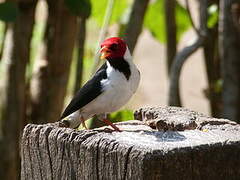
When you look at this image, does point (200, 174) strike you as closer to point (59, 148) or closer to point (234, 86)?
point (59, 148)

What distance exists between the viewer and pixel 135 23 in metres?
4.79

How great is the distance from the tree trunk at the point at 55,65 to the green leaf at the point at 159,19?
639mm

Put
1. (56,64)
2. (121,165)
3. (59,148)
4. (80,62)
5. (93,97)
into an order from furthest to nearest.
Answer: (56,64)
(80,62)
(93,97)
(59,148)
(121,165)

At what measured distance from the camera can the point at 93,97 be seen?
3973 millimetres

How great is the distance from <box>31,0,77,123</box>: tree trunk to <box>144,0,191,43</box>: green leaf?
0.64 m

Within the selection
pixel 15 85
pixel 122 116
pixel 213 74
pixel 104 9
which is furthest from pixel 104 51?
pixel 213 74

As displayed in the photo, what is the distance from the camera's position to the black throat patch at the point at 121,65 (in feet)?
13.1

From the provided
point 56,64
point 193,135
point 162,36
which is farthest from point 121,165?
point 162,36

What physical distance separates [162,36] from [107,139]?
334cm

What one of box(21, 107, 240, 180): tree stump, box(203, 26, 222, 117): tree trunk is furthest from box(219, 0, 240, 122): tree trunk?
box(21, 107, 240, 180): tree stump

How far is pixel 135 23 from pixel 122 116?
2.92 feet

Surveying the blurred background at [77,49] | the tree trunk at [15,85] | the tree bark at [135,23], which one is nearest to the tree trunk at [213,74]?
the blurred background at [77,49]

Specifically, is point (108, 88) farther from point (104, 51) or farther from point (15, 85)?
point (15, 85)

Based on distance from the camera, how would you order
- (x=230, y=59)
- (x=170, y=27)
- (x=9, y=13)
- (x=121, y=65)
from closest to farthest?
1. (x=121, y=65)
2. (x=9, y=13)
3. (x=230, y=59)
4. (x=170, y=27)
